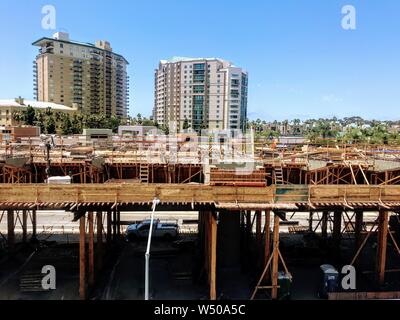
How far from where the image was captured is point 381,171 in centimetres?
2167

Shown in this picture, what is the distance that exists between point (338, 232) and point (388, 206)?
30.1 feet

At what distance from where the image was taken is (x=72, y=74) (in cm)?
14912

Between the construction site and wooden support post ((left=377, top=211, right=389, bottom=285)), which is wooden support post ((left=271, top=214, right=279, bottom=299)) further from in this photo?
wooden support post ((left=377, top=211, right=389, bottom=285))

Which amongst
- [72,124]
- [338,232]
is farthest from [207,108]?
[338,232]

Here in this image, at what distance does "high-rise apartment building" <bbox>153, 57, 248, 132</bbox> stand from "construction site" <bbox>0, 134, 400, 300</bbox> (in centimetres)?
11319

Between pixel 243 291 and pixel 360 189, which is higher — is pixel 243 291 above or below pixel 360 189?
below

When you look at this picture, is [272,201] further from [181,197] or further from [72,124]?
[72,124]

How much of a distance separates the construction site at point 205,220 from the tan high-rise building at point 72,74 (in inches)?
4893

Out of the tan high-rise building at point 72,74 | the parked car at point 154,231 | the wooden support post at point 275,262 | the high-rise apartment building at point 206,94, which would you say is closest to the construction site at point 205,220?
the wooden support post at point 275,262

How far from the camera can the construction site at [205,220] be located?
53.0ft
